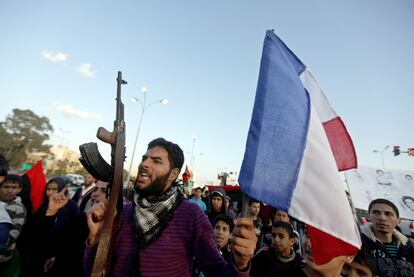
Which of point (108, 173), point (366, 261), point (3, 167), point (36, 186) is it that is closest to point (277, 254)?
point (366, 261)

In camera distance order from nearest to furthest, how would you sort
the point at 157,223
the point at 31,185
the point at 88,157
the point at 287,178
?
the point at 287,178 < the point at 157,223 < the point at 88,157 < the point at 31,185

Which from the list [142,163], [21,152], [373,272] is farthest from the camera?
[21,152]

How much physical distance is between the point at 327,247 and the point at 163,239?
3.62 feet

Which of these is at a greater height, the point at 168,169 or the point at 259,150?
the point at 259,150

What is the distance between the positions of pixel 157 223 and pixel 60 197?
80.9 inches

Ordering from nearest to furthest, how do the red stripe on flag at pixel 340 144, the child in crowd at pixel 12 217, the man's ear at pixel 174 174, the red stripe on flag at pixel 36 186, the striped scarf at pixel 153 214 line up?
1. the striped scarf at pixel 153 214
2. the red stripe on flag at pixel 340 144
3. the man's ear at pixel 174 174
4. the child in crowd at pixel 12 217
5. the red stripe on flag at pixel 36 186

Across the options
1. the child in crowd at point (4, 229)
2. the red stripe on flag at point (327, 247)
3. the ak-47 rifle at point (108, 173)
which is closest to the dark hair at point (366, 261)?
the red stripe on flag at point (327, 247)

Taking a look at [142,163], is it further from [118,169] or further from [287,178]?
[287,178]

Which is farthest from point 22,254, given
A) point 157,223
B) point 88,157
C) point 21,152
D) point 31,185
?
point 21,152

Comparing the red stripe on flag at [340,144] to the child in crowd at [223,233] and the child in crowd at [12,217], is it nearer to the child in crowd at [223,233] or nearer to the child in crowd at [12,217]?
the child in crowd at [223,233]

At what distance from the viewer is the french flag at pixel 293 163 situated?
4.83ft

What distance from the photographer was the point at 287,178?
1.56 m

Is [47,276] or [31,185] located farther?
[31,185]

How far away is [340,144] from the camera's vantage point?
203 centimetres
